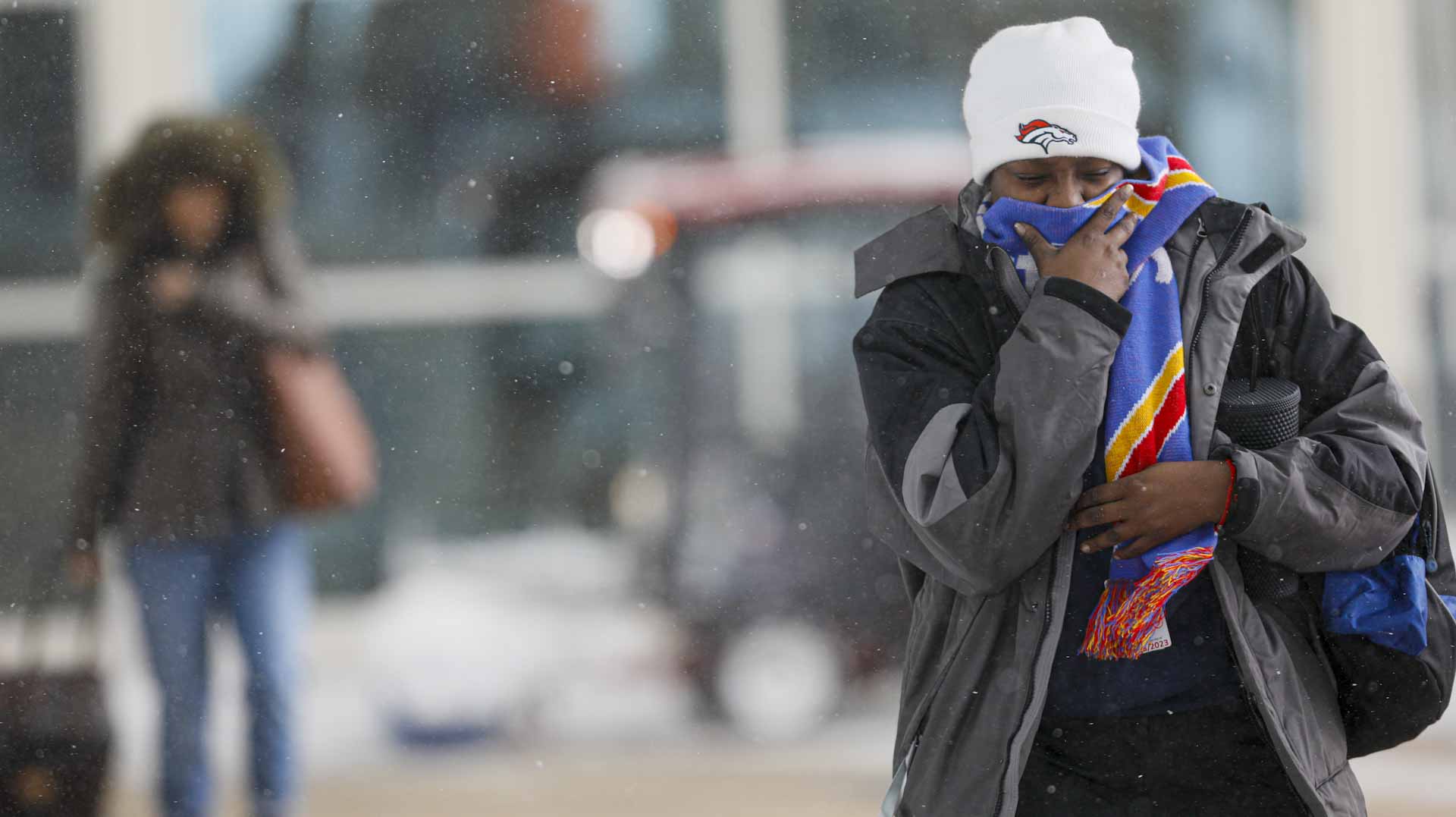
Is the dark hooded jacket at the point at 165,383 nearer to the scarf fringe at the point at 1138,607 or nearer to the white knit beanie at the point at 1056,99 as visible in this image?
the white knit beanie at the point at 1056,99

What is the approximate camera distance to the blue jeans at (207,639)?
2699 millimetres

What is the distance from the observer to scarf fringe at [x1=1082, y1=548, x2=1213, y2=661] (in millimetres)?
1410

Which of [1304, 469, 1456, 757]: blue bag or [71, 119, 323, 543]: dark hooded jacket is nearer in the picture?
[1304, 469, 1456, 757]: blue bag

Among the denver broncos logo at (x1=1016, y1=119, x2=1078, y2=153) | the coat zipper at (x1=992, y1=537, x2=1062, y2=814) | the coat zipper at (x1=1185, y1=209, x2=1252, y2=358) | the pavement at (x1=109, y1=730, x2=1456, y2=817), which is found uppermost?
the denver broncos logo at (x1=1016, y1=119, x2=1078, y2=153)

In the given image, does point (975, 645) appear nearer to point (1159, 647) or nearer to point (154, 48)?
point (1159, 647)

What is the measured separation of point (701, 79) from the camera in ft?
10.1

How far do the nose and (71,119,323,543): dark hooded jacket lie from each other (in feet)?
5.91

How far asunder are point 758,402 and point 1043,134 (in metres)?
2.12

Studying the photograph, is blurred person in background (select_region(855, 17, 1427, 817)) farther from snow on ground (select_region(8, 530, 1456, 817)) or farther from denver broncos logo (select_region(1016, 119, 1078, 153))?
snow on ground (select_region(8, 530, 1456, 817))

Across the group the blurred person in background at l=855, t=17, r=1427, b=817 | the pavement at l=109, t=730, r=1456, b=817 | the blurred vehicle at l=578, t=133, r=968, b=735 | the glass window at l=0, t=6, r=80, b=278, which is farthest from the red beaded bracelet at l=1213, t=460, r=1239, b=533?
the glass window at l=0, t=6, r=80, b=278

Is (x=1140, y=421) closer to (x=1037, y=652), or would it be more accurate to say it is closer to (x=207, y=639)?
(x=1037, y=652)

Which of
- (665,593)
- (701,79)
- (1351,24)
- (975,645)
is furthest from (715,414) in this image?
(975,645)

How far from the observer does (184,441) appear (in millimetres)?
2711

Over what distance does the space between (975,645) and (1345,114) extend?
94.6 inches
